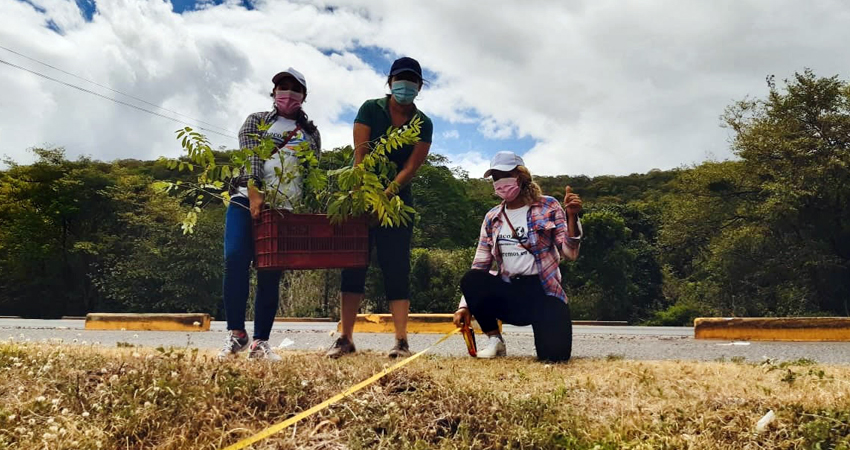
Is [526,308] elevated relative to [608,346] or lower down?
elevated

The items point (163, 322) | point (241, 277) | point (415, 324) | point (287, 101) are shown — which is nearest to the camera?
point (241, 277)

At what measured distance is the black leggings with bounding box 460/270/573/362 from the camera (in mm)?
4465

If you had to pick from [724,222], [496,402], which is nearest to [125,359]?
[496,402]

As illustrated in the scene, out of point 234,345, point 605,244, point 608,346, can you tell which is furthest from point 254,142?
point 605,244

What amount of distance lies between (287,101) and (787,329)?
6.48 metres

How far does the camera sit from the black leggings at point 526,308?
14.6ft

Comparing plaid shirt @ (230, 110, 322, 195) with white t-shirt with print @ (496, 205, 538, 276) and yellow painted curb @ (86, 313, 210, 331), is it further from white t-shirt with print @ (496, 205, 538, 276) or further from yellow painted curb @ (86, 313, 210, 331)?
yellow painted curb @ (86, 313, 210, 331)

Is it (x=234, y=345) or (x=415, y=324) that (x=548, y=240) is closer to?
(x=234, y=345)

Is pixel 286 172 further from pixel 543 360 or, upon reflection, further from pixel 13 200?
pixel 13 200

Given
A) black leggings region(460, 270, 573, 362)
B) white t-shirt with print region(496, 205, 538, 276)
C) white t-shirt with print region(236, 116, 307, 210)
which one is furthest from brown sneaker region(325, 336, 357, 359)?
white t-shirt with print region(496, 205, 538, 276)

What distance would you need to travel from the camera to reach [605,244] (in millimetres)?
22047

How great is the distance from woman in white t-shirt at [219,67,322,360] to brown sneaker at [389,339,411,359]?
82cm

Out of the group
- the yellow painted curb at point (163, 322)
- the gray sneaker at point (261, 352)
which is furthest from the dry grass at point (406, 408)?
the yellow painted curb at point (163, 322)

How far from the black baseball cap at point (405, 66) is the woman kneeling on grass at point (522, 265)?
2.74 feet
